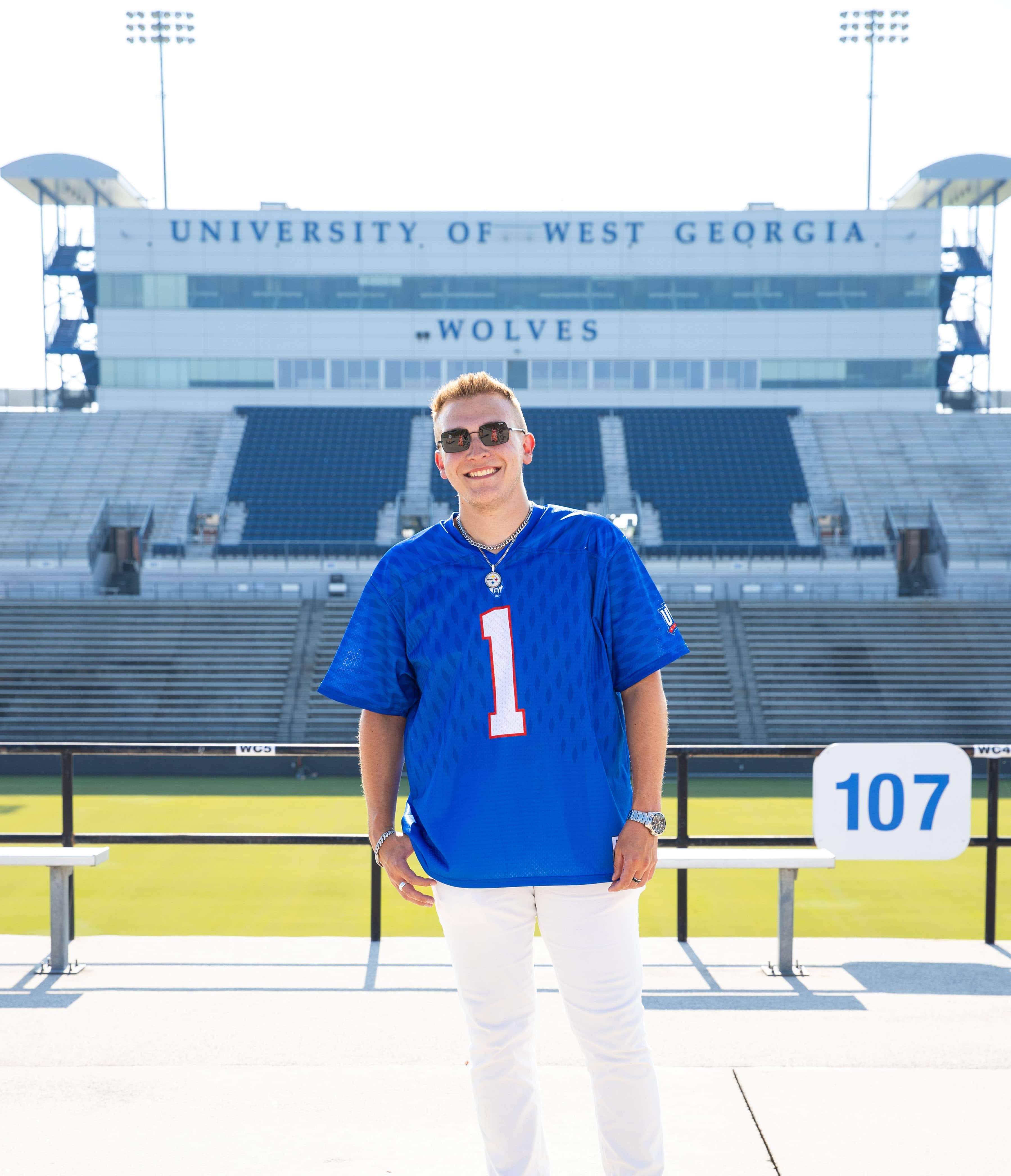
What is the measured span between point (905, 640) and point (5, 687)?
1795cm

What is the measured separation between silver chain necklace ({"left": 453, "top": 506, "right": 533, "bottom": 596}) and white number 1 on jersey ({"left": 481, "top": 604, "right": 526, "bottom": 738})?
0.05 meters

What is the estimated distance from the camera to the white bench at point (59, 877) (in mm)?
4414

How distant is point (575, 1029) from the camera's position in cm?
233

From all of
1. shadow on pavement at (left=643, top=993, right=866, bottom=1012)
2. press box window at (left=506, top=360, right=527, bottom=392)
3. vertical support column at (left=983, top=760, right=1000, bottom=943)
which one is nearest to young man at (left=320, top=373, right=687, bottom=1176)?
shadow on pavement at (left=643, top=993, right=866, bottom=1012)

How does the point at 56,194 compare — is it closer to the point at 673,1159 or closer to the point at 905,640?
the point at 905,640

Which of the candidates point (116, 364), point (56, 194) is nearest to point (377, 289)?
point (116, 364)

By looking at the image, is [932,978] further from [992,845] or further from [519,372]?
[519,372]

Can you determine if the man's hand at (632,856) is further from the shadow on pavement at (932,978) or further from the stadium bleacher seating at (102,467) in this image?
Result: the stadium bleacher seating at (102,467)

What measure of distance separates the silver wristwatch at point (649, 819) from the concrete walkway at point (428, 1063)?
98 centimetres

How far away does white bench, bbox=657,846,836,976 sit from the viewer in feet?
14.4

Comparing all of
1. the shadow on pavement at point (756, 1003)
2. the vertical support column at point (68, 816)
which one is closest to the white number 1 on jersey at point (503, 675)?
the shadow on pavement at point (756, 1003)

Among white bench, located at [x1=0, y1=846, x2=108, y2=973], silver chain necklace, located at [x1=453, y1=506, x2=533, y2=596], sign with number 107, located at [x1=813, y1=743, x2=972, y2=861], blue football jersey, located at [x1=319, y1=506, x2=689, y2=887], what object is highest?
silver chain necklace, located at [x1=453, y1=506, x2=533, y2=596]

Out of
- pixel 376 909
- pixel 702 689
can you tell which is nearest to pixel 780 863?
pixel 376 909

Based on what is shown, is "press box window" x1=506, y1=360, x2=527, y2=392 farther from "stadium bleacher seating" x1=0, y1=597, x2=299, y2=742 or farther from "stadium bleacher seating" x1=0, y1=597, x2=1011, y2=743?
"stadium bleacher seating" x1=0, y1=597, x2=299, y2=742
